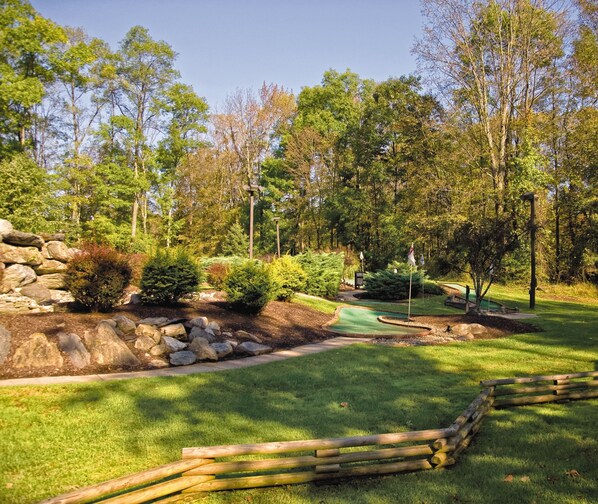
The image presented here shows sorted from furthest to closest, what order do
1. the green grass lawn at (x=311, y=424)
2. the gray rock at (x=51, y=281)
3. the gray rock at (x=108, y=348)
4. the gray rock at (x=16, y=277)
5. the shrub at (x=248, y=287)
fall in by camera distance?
the gray rock at (x=51, y=281)
the gray rock at (x=16, y=277)
the shrub at (x=248, y=287)
the gray rock at (x=108, y=348)
the green grass lawn at (x=311, y=424)

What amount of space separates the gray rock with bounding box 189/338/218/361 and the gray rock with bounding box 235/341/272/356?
→ 0.63m

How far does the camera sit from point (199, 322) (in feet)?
28.6

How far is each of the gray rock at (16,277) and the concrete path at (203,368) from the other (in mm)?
7347

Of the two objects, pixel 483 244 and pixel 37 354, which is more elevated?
pixel 483 244

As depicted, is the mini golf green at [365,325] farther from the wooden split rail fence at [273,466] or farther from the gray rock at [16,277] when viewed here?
the gray rock at [16,277]

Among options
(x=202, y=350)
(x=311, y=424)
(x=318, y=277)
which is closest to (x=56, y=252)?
(x=202, y=350)

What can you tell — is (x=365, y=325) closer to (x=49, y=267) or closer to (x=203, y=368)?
(x=203, y=368)

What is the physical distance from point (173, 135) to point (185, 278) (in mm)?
24946

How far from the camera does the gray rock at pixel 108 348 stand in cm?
678

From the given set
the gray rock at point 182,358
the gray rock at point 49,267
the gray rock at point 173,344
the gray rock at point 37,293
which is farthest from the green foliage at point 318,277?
the gray rock at point 182,358

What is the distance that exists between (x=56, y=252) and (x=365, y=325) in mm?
10267

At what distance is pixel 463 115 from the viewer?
2756cm

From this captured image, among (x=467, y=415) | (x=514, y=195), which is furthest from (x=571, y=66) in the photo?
(x=467, y=415)

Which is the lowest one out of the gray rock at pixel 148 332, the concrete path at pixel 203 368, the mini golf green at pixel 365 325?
the mini golf green at pixel 365 325
